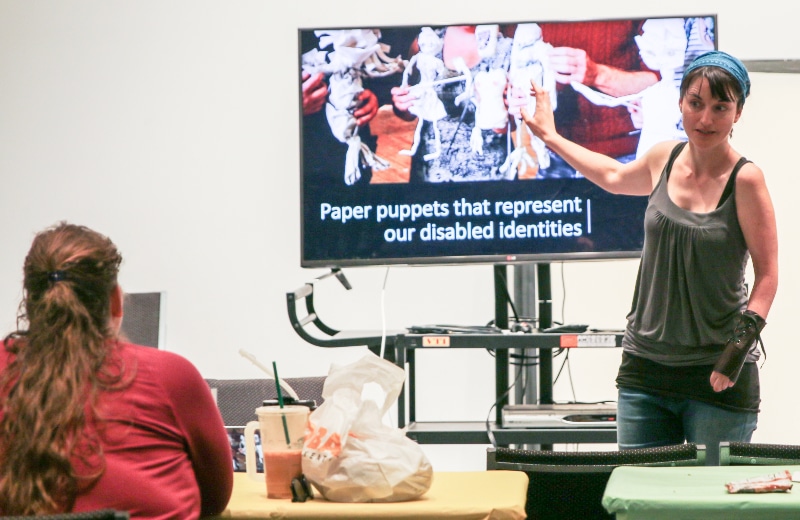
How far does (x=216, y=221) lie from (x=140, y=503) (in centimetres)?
312

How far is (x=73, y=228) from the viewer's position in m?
1.42

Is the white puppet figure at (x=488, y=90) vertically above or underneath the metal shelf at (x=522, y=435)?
above

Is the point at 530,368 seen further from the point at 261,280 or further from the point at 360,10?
the point at 360,10

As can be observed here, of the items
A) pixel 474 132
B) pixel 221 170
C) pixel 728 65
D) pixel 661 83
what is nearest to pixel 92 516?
pixel 728 65

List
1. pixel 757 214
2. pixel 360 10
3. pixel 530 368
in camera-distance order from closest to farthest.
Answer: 1. pixel 757 214
2. pixel 530 368
3. pixel 360 10

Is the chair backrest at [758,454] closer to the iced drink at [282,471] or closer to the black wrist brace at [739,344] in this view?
the black wrist brace at [739,344]

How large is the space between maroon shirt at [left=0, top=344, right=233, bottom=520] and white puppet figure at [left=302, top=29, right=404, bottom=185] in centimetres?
178

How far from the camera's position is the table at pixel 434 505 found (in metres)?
1.32

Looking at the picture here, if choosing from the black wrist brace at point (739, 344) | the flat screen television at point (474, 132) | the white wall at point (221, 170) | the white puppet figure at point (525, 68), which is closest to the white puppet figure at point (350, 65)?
the flat screen television at point (474, 132)

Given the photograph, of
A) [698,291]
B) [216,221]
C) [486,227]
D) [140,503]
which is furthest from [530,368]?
[140,503]

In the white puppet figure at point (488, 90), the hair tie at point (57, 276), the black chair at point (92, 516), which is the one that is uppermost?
the white puppet figure at point (488, 90)

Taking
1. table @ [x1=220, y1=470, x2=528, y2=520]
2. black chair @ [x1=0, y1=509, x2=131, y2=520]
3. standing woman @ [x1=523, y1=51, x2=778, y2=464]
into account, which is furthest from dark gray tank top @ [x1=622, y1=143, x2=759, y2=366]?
black chair @ [x1=0, y1=509, x2=131, y2=520]

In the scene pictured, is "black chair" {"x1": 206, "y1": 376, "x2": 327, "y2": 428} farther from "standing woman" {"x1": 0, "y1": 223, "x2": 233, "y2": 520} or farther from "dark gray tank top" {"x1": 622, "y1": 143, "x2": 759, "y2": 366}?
"standing woman" {"x1": 0, "y1": 223, "x2": 233, "y2": 520}

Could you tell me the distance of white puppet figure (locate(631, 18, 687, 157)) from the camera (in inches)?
120
